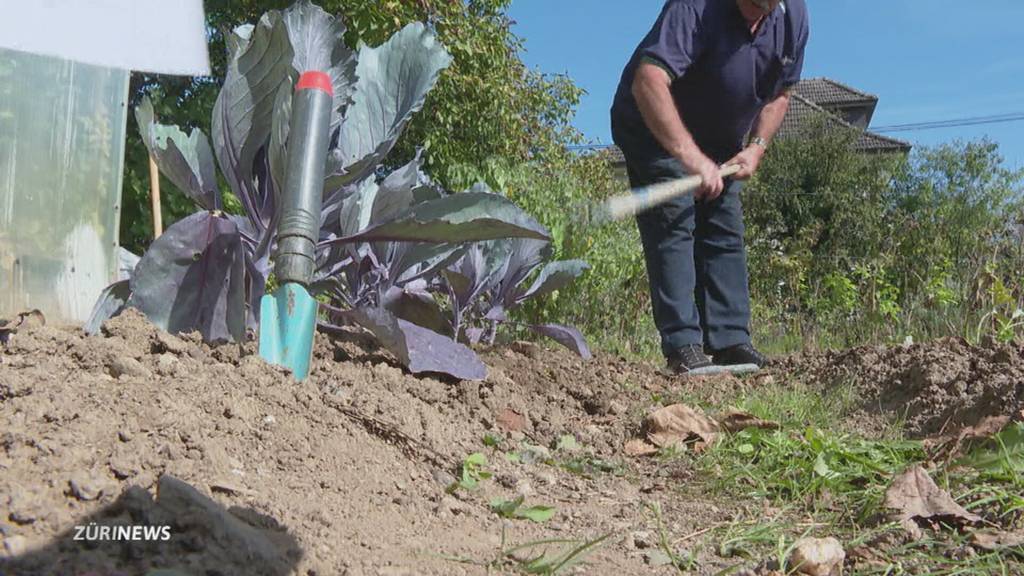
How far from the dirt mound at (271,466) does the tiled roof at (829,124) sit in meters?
19.7

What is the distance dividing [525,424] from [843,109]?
32483mm

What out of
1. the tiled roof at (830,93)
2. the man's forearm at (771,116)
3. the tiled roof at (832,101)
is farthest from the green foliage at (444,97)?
the tiled roof at (830,93)

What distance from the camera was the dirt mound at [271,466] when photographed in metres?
1.05

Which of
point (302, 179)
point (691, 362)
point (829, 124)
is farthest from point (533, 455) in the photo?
point (829, 124)

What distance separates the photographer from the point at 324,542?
1185mm

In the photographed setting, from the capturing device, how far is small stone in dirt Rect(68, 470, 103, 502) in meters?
1.09

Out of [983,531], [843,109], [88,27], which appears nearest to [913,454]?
[983,531]

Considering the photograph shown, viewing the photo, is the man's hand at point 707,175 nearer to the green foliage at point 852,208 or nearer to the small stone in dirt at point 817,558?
the small stone in dirt at point 817,558

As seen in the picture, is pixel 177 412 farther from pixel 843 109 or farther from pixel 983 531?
pixel 843 109

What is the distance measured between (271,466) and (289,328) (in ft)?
1.76

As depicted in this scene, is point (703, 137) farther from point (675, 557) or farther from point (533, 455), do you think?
point (675, 557)

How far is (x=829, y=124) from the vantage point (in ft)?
66.0

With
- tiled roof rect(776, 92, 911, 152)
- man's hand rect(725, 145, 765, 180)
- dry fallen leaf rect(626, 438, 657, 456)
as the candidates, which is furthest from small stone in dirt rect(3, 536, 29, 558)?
tiled roof rect(776, 92, 911, 152)

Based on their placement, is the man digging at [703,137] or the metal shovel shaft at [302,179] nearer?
the metal shovel shaft at [302,179]
